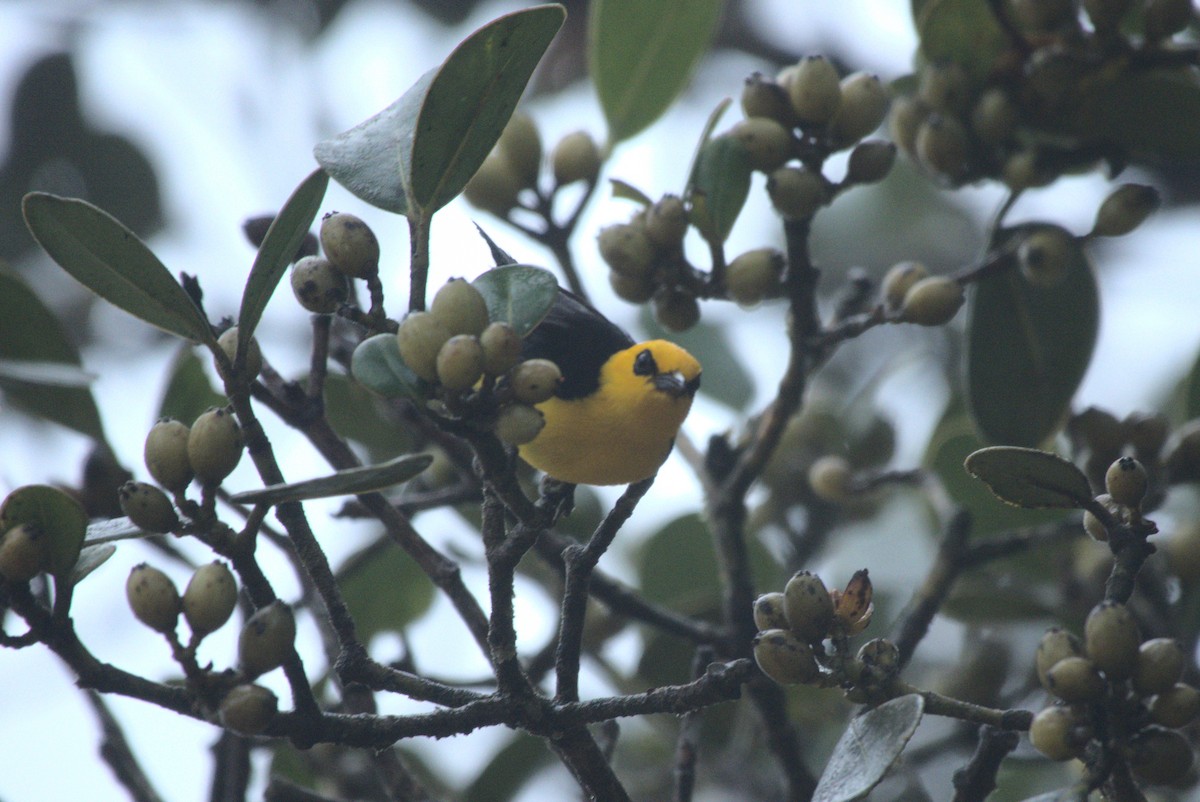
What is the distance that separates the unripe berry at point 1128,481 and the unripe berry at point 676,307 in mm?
854

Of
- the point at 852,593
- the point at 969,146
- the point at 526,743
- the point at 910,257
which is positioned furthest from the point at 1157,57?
the point at 910,257

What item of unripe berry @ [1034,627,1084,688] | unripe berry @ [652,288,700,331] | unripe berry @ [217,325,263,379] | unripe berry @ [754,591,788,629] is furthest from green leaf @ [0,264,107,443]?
unripe berry @ [1034,627,1084,688]

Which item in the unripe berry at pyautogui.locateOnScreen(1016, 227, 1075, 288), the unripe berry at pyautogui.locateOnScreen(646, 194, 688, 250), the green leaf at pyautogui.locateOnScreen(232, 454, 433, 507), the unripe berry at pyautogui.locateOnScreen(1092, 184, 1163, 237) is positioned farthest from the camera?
the unripe berry at pyautogui.locateOnScreen(1016, 227, 1075, 288)

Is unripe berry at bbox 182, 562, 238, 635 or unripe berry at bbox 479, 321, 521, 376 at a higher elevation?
unripe berry at bbox 479, 321, 521, 376

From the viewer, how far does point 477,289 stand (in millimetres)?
1262

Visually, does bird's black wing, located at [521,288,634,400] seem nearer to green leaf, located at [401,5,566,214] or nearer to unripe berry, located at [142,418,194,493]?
green leaf, located at [401,5,566,214]

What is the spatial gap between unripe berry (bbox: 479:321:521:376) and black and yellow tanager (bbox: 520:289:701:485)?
56 cm

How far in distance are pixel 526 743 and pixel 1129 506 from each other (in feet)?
4.37

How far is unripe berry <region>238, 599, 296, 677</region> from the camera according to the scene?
115cm

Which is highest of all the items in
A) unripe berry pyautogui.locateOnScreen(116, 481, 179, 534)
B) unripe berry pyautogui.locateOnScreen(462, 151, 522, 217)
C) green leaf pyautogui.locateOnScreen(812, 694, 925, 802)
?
unripe berry pyautogui.locateOnScreen(462, 151, 522, 217)

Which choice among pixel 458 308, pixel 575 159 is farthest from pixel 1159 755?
pixel 575 159

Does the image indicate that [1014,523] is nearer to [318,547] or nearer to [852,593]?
[852,593]

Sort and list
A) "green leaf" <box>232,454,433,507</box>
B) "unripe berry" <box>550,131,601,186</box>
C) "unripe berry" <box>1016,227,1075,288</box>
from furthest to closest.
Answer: "unripe berry" <box>550,131,601,186</box> < "unripe berry" <box>1016,227,1075,288</box> < "green leaf" <box>232,454,433,507</box>

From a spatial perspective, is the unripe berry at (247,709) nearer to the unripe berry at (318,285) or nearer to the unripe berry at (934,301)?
the unripe berry at (318,285)
